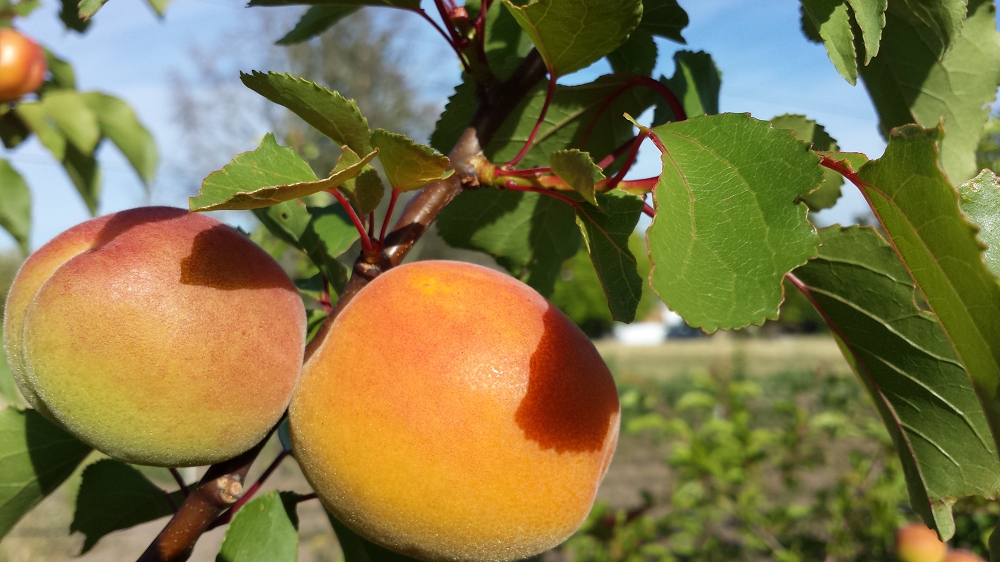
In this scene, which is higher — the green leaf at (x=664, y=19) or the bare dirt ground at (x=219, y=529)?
the green leaf at (x=664, y=19)

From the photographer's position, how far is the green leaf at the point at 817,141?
0.69 m

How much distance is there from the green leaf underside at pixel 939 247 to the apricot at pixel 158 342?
1.42ft

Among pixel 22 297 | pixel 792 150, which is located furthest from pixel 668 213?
pixel 22 297

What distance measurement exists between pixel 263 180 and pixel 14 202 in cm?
121

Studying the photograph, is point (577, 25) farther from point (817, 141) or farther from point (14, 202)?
point (14, 202)

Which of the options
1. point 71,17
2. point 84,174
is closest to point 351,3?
point 71,17

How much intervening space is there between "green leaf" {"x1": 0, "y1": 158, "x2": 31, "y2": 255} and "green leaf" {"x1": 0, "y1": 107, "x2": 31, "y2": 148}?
0.26m

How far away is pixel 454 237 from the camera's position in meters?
0.79

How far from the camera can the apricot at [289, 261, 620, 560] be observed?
477 millimetres

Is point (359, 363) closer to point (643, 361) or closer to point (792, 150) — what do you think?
point (792, 150)

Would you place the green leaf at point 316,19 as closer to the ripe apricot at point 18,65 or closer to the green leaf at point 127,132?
the green leaf at point 127,132


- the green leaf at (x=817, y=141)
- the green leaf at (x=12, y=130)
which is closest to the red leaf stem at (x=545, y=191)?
the green leaf at (x=817, y=141)

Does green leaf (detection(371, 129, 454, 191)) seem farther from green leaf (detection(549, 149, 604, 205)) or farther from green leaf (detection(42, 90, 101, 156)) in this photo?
green leaf (detection(42, 90, 101, 156))

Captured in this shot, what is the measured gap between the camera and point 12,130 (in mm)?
1609
